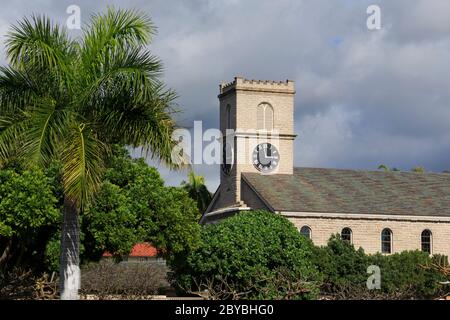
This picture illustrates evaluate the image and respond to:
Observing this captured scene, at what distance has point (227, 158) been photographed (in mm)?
58844

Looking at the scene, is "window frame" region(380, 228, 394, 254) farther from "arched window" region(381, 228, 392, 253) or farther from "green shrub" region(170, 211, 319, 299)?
"green shrub" region(170, 211, 319, 299)

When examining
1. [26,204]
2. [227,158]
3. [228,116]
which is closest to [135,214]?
[26,204]

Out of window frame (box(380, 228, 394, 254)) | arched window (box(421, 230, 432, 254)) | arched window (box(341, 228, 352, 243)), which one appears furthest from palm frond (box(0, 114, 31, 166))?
arched window (box(421, 230, 432, 254))

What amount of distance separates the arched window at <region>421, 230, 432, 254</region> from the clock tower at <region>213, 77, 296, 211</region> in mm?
9413

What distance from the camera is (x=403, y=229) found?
54750 millimetres

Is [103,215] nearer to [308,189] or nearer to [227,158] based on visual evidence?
[308,189]

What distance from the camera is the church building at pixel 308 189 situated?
176 feet

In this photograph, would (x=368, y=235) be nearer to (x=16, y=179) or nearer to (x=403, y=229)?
(x=403, y=229)
